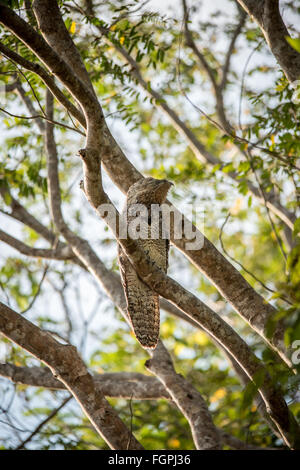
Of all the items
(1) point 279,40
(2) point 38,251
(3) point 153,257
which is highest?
(1) point 279,40

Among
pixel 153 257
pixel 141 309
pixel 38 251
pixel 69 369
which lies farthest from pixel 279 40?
pixel 38 251

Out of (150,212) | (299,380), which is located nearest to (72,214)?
(150,212)

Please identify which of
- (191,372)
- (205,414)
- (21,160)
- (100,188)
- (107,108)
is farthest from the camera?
(191,372)

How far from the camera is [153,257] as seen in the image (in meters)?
3.75

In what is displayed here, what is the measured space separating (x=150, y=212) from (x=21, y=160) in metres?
2.67

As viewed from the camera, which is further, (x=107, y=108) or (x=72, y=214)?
(x=72, y=214)

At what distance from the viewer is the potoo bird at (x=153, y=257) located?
345cm

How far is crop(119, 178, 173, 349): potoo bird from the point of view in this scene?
345 centimetres

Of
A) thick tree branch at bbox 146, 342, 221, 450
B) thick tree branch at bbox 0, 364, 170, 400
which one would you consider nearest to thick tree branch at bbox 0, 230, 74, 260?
thick tree branch at bbox 0, 364, 170, 400

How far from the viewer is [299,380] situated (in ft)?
6.49

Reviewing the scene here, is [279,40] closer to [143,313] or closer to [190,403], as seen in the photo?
[143,313]

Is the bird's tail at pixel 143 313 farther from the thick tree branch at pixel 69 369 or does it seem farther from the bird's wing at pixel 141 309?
the thick tree branch at pixel 69 369
